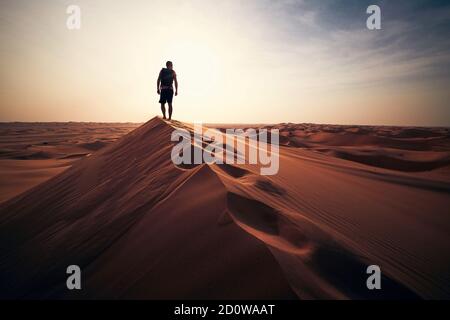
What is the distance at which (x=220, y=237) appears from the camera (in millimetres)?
1516

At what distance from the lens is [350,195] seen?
3262 mm

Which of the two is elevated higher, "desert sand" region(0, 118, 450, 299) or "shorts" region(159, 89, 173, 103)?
"shorts" region(159, 89, 173, 103)

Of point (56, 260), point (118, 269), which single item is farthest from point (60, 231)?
point (118, 269)

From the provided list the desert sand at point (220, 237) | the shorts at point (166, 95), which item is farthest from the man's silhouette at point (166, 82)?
the desert sand at point (220, 237)

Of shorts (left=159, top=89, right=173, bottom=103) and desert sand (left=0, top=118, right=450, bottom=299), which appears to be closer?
desert sand (left=0, top=118, right=450, bottom=299)

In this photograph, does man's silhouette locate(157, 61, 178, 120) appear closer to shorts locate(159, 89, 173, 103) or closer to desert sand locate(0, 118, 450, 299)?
shorts locate(159, 89, 173, 103)

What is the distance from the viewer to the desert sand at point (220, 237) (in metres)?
1.33

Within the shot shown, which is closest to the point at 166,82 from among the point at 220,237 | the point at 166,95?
the point at 166,95

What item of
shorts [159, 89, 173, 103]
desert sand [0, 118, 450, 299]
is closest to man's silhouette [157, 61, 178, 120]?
shorts [159, 89, 173, 103]

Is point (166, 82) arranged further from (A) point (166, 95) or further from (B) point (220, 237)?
(B) point (220, 237)

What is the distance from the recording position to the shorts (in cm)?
693

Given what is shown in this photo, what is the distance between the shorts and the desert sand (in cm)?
356

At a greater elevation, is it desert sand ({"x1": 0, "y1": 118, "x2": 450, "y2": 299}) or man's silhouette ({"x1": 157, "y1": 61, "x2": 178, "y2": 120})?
man's silhouette ({"x1": 157, "y1": 61, "x2": 178, "y2": 120})

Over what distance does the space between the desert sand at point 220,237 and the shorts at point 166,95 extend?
11.7ft
